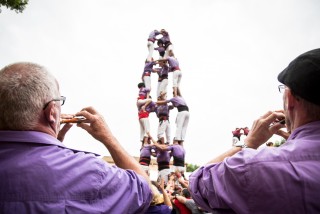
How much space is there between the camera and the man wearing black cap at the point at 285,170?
39.8 inches

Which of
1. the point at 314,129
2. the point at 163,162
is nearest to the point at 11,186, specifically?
the point at 314,129

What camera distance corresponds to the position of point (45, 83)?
1195mm

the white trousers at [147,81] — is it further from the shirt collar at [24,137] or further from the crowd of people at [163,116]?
the shirt collar at [24,137]

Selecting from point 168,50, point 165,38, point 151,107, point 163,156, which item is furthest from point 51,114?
point 165,38

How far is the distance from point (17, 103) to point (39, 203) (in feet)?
1.41

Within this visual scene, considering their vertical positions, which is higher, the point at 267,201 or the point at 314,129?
the point at 314,129

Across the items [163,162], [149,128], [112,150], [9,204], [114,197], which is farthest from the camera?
[149,128]

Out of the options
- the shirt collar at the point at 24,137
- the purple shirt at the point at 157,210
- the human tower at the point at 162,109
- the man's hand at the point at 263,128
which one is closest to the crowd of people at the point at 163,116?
the human tower at the point at 162,109

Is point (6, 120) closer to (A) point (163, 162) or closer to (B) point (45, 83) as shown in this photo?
(B) point (45, 83)

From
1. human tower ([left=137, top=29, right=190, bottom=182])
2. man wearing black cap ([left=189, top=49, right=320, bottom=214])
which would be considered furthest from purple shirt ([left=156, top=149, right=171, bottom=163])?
man wearing black cap ([left=189, top=49, right=320, bottom=214])

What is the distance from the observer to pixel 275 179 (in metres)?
1.04

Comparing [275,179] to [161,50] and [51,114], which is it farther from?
[161,50]

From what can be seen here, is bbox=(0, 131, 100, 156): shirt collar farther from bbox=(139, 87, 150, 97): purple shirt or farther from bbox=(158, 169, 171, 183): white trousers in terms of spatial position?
bbox=(139, 87, 150, 97): purple shirt

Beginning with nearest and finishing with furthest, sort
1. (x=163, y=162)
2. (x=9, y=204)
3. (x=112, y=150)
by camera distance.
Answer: (x=9, y=204), (x=112, y=150), (x=163, y=162)
